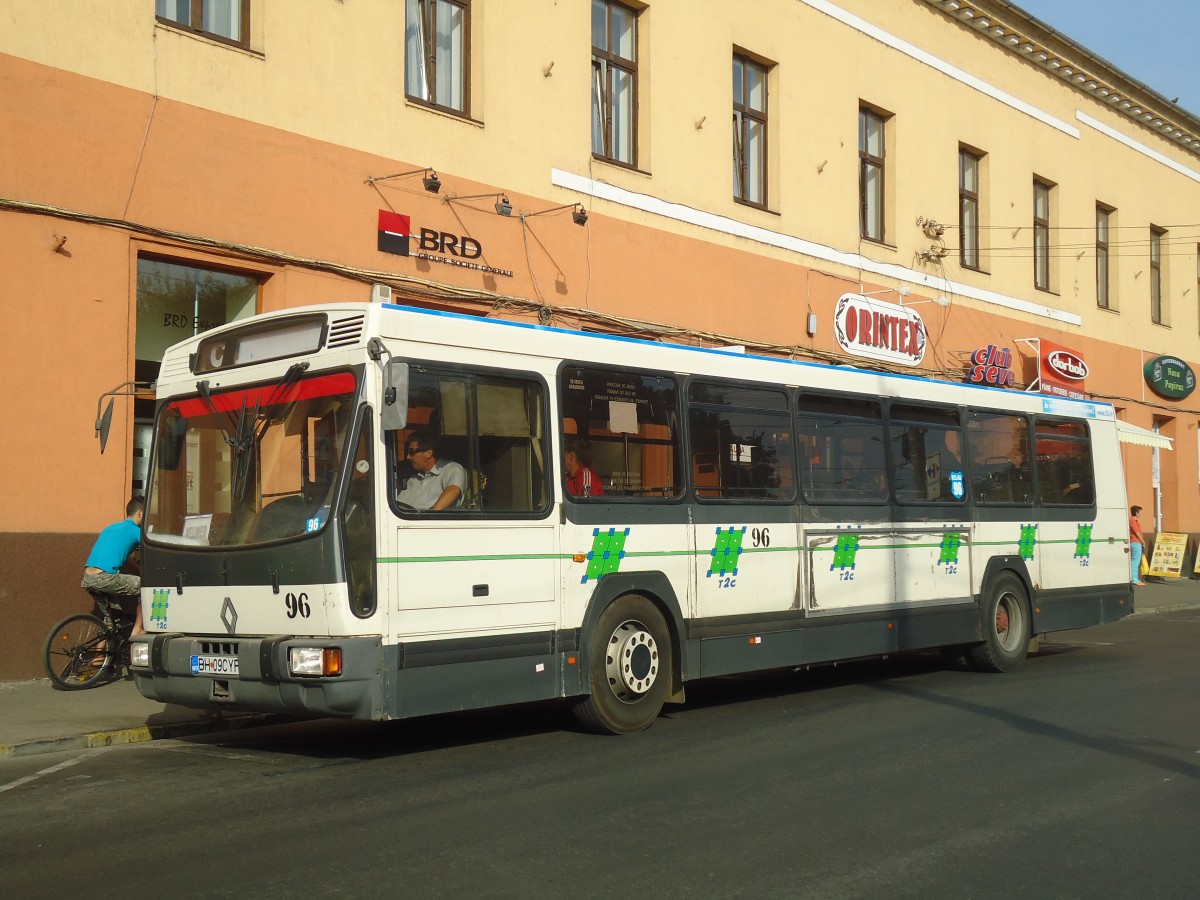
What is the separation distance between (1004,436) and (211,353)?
8.51 meters

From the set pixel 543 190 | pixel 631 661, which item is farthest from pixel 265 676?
pixel 543 190

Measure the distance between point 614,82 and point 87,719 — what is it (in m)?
11.9

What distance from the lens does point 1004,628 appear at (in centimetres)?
1381

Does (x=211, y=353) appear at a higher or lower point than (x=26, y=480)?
higher

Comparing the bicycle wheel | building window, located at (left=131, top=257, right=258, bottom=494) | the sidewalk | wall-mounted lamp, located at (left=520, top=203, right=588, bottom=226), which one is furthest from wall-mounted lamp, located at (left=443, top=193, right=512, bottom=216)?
→ the sidewalk

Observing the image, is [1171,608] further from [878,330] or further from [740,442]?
[740,442]

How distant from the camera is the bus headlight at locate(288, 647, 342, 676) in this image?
7766 mm

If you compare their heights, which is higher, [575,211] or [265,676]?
[575,211]

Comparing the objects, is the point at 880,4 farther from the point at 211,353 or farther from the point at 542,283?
the point at 211,353

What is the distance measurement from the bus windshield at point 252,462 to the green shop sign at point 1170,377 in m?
27.8

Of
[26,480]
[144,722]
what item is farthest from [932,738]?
[26,480]

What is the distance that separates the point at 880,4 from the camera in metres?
23.8

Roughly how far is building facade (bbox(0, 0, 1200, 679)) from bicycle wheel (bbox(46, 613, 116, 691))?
0.91ft

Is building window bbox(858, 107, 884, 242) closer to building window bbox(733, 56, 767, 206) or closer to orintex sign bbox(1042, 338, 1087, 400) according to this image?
building window bbox(733, 56, 767, 206)
